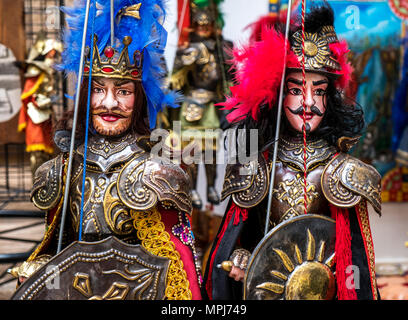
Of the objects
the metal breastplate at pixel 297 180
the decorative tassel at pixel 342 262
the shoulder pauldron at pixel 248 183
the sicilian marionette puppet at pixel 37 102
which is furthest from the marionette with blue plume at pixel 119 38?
the sicilian marionette puppet at pixel 37 102

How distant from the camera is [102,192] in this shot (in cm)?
204

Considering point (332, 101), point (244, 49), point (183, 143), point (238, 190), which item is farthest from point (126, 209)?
point (183, 143)

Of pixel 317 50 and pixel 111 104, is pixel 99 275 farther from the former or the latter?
pixel 317 50

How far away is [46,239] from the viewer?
6.93ft

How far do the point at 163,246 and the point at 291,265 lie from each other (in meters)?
0.47

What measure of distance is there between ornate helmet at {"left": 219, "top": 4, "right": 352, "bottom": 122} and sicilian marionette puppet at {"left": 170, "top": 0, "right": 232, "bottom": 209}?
2.05m

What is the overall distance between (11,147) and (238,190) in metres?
3.80

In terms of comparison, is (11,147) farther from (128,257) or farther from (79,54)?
(128,257)

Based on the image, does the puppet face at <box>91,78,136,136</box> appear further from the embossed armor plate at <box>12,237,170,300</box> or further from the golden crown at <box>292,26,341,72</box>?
the golden crown at <box>292,26,341,72</box>

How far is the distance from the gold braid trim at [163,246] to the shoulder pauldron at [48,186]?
31cm

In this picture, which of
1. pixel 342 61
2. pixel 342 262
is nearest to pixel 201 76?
pixel 342 61

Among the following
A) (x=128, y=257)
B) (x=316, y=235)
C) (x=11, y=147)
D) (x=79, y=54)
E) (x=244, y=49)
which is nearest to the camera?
(x=128, y=257)

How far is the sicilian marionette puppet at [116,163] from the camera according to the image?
1992mm

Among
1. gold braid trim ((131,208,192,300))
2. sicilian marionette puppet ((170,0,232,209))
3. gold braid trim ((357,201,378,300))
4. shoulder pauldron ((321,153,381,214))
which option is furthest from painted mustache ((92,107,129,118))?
sicilian marionette puppet ((170,0,232,209))
